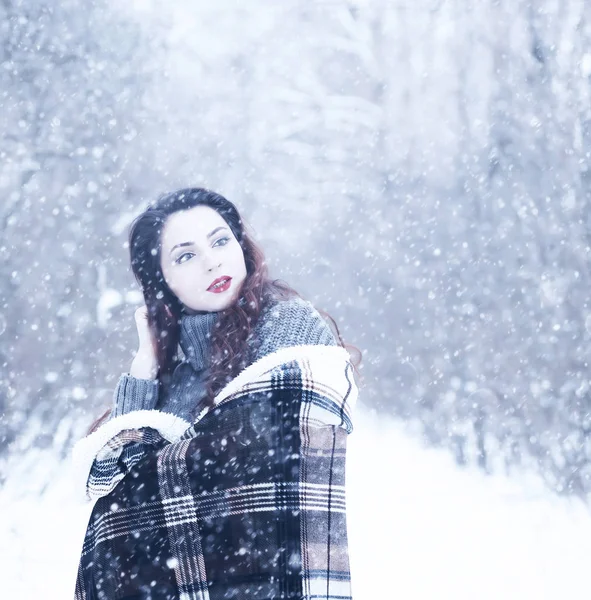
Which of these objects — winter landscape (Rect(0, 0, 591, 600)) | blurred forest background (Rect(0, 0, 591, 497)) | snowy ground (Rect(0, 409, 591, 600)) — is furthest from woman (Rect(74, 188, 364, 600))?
blurred forest background (Rect(0, 0, 591, 497))

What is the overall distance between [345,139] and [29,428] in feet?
6.61

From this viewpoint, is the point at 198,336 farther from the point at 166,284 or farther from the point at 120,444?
the point at 120,444

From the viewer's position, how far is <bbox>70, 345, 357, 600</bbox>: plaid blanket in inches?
51.9

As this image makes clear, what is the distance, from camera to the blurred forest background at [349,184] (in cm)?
311

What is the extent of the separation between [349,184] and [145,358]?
1.94 metres

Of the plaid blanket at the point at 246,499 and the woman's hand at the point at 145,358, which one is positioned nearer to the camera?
the plaid blanket at the point at 246,499

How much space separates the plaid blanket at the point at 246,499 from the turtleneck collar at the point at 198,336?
0.19 metres

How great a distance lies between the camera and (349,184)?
11.1 feet

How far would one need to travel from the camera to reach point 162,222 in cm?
170

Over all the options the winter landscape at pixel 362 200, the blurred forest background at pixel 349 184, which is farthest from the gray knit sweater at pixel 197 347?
the blurred forest background at pixel 349 184

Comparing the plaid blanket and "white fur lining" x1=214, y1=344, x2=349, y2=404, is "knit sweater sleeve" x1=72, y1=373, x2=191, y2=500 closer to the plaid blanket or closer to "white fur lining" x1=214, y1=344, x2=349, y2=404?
the plaid blanket

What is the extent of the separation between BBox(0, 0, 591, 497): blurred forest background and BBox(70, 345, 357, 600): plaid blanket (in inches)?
68.4

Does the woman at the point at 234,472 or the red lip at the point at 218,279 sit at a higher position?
the red lip at the point at 218,279

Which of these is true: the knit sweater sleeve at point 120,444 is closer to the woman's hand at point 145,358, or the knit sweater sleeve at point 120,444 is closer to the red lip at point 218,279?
the woman's hand at point 145,358
